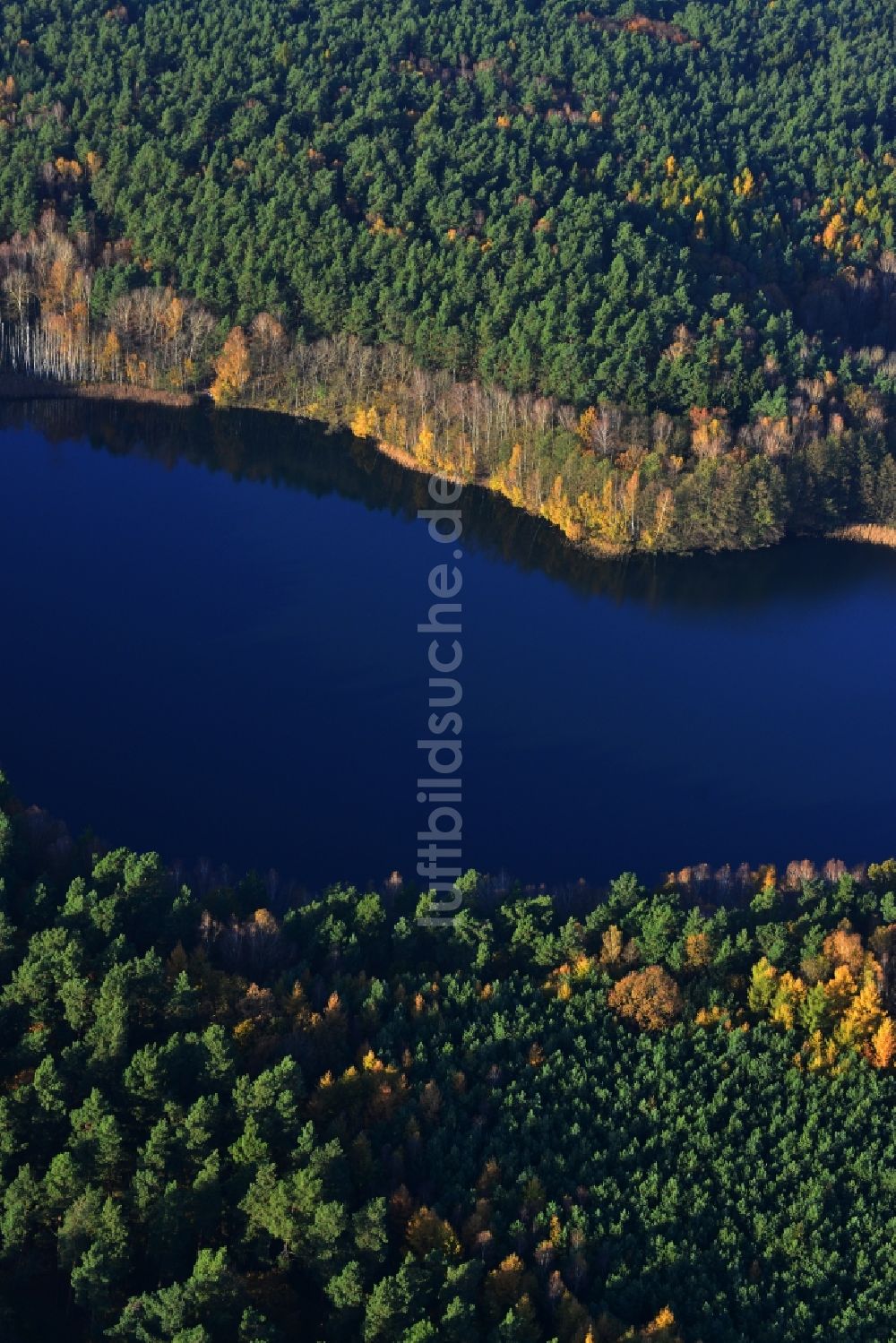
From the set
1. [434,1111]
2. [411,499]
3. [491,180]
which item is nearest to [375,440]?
[411,499]

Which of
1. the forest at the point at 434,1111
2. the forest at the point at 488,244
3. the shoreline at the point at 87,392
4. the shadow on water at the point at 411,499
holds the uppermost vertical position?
the forest at the point at 488,244

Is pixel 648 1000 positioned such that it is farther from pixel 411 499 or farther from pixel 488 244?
pixel 488 244

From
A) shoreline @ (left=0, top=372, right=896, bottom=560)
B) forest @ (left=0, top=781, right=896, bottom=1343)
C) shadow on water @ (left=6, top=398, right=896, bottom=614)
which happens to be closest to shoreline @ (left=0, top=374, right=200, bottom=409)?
shoreline @ (left=0, top=372, right=896, bottom=560)

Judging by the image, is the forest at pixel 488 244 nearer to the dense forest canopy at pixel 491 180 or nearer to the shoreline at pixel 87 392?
the dense forest canopy at pixel 491 180

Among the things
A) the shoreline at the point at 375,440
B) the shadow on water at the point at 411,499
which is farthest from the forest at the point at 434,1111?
the shoreline at the point at 375,440

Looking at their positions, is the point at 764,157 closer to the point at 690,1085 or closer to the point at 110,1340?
the point at 690,1085

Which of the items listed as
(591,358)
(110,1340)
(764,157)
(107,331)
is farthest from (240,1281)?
(764,157)
